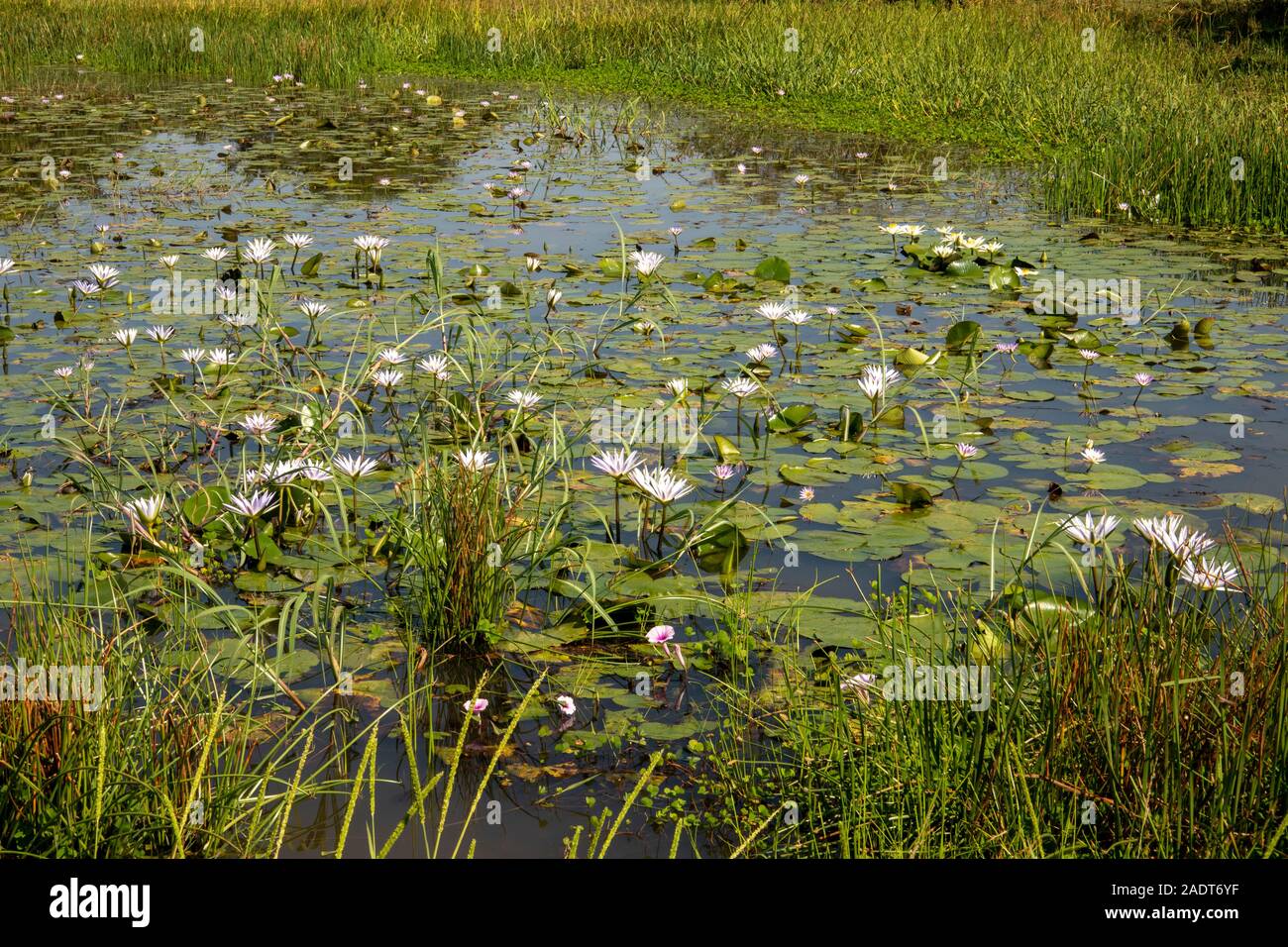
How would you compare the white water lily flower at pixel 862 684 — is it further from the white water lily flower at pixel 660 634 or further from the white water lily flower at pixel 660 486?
the white water lily flower at pixel 660 486

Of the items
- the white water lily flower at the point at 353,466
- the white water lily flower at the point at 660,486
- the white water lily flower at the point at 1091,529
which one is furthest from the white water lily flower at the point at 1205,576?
the white water lily flower at the point at 353,466

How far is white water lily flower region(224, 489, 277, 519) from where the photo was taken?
3.03 m

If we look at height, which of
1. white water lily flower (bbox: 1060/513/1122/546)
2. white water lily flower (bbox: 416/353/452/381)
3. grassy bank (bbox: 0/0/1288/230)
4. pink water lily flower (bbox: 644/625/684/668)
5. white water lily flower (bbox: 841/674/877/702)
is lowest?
pink water lily flower (bbox: 644/625/684/668)

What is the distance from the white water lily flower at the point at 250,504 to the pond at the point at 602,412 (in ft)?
0.23

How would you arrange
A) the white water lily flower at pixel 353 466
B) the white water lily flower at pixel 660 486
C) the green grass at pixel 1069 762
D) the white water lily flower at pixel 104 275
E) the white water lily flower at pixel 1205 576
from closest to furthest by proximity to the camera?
the green grass at pixel 1069 762 → the white water lily flower at pixel 1205 576 → the white water lily flower at pixel 660 486 → the white water lily flower at pixel 353 466 → the white water lily flower at pixel 104 275

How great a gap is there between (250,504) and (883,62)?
10815mm

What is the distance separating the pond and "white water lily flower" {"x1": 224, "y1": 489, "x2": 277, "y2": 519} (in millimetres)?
71

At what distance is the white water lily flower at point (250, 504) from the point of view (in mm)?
3029

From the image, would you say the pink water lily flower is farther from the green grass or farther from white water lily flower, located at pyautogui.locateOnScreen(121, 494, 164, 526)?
white water lily flower, located at pyautogui.locateOnScreen(121, 494, 164, 526)

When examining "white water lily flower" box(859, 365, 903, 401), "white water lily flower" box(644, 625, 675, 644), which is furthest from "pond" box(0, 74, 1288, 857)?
"white water lily flower" box(644, 625, 675, 644)

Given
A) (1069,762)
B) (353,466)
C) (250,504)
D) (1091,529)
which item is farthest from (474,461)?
(1069,762)

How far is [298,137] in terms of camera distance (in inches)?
431
